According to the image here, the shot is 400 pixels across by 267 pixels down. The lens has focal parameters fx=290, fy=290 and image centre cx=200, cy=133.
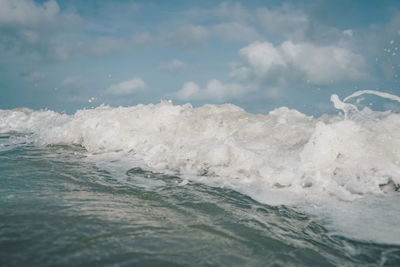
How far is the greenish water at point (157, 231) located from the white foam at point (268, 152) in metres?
0.68

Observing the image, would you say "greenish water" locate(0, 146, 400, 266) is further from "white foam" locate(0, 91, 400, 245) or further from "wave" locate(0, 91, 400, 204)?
"wave" locate(0, 91, 400, 204)

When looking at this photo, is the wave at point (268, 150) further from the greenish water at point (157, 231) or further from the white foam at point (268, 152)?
the greenish water at point (157, 231)

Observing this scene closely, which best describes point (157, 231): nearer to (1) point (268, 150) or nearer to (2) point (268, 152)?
(2) point (268, 152)

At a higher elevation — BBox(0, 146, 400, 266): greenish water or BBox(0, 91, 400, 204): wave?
BBox(0, 91, 400, 204): wave

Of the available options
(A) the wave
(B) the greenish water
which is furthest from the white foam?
(B) the greenish water

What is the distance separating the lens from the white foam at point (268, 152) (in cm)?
439

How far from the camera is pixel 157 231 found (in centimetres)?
256

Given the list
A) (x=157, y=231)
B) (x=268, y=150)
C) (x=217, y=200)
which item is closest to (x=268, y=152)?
(x=268, y=150)

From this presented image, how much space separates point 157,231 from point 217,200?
52.4 inches

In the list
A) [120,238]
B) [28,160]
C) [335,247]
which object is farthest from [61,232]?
[28,160]

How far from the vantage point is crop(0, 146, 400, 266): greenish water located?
2059mm

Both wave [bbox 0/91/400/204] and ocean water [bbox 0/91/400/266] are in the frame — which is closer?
ocean water [bbox 0/91/400/266]

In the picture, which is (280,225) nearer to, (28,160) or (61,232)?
(61,232)

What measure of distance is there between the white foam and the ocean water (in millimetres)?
29
